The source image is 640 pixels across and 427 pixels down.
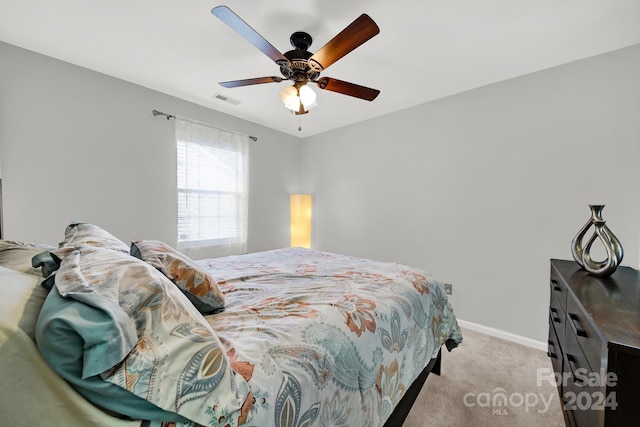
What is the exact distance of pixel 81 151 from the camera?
233cm

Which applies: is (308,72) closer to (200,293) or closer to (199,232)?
(200,293)

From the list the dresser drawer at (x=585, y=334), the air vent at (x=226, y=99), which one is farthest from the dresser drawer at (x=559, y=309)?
the air vent at (x=226, y=99)

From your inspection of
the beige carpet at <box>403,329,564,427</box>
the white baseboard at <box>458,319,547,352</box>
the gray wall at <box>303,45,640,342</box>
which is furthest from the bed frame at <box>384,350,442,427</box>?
the gray wall at <box>303,45,640,342</box>

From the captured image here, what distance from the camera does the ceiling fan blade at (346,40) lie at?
4.28ft

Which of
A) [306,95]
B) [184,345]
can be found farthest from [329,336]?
[306,95]

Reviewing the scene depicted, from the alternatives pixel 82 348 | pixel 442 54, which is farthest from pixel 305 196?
pixel 82 348

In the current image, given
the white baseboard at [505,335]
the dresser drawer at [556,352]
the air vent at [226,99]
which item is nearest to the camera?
the dresser drawer at [556,352]

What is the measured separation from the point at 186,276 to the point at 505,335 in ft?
9.48

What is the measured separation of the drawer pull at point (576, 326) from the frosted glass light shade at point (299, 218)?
3.19 meters

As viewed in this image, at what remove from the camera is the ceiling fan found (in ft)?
4.36

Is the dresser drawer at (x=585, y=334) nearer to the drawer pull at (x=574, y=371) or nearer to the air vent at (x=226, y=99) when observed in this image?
the drawer pull at (x=574, y=371)

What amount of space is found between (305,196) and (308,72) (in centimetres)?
243

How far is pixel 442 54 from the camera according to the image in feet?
6.75

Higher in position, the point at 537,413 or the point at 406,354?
the point at 406,354
